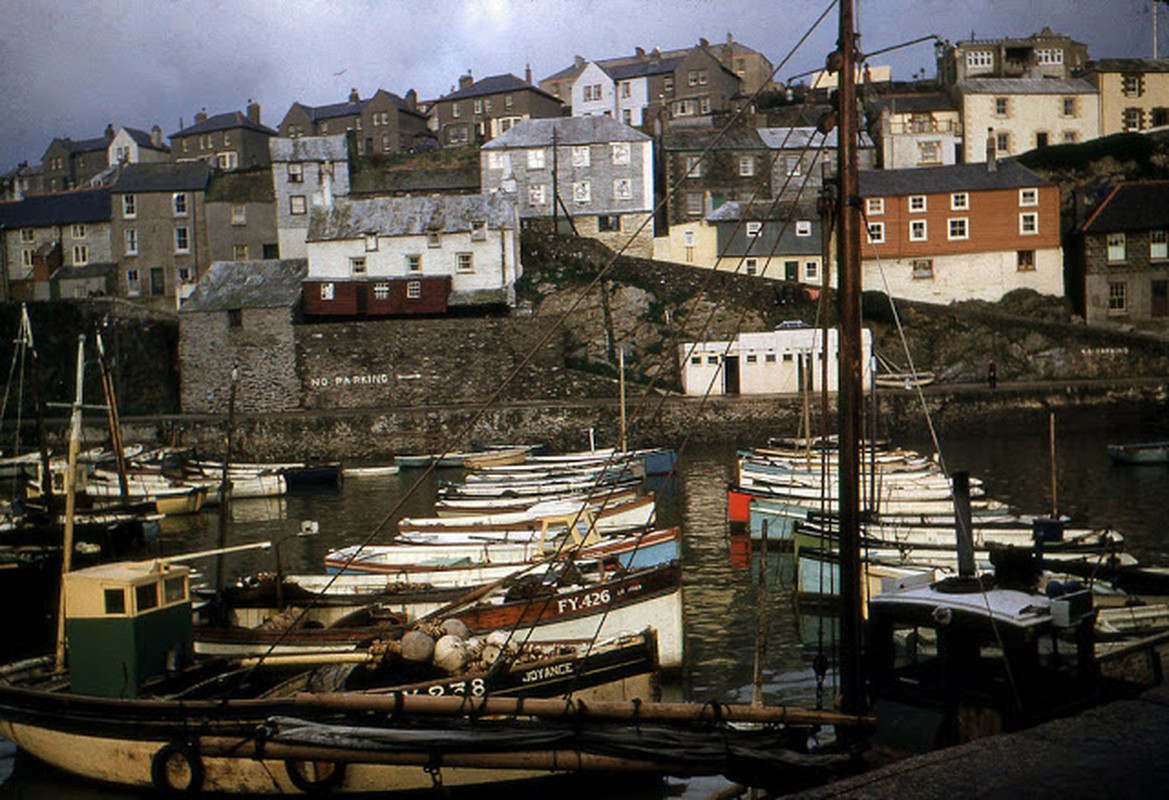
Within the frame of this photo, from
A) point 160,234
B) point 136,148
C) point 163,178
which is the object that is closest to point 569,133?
point 163,178

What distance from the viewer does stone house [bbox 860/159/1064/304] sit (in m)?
61.5

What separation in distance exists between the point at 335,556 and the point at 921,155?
62.8 m

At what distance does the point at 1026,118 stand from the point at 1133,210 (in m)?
17.0

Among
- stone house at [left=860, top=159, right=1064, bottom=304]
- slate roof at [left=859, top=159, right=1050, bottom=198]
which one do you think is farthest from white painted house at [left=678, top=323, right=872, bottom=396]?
slate roof at [left=859, top=159, right=1050, bottom=198]

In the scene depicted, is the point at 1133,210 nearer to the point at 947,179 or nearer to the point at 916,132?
the point at 947,179

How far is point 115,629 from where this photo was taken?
14.1 metres

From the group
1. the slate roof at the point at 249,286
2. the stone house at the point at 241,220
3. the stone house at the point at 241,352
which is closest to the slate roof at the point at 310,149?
the stone house at the point at 241,220

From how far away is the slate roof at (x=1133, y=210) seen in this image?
58469 millimetres

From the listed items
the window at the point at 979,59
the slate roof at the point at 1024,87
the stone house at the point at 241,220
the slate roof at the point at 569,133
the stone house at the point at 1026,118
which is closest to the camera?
the slate roof at the point at 569,133

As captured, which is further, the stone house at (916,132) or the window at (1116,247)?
the stone house at (916,132)

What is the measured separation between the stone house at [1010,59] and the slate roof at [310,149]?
45.7 meters

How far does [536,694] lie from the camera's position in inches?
545

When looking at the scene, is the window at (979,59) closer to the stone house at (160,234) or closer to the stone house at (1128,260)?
the stone house at (1128,260)

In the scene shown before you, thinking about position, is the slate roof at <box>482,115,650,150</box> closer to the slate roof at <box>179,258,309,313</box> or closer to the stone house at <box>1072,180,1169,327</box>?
the slate roof at <box>179,258,309,313</box>
